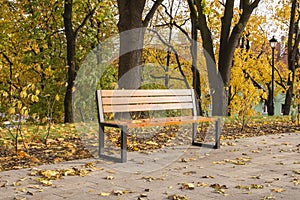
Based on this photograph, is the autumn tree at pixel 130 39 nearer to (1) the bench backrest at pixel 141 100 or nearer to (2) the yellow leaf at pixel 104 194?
(1) the bench backrest at pixel 141 100

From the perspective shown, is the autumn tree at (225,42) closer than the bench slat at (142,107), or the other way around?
the bench slat at (142,107)

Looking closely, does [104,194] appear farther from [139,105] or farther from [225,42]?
[225,42]

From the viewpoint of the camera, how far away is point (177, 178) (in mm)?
5211

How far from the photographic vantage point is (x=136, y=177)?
5.22 meters

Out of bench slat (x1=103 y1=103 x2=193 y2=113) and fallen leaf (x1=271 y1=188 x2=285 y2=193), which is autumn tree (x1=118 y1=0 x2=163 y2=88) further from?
fallen leaf (x1=271 y1=188 x2=285 y2=193)

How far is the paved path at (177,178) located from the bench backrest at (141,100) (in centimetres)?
73

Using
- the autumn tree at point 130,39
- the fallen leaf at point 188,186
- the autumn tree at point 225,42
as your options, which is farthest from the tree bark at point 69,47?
the fallen leaf at point 188,186

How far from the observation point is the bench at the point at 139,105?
20.3 feet

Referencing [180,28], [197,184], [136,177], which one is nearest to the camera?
[197,184]

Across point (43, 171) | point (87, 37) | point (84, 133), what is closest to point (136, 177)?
point (43, 171)

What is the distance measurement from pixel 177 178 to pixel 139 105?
1.94 metres

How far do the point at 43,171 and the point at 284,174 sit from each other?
296cm

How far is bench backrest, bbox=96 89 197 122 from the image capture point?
21.1 feet

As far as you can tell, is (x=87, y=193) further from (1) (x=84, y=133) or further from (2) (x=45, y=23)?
(2) (x=45, y=23)
